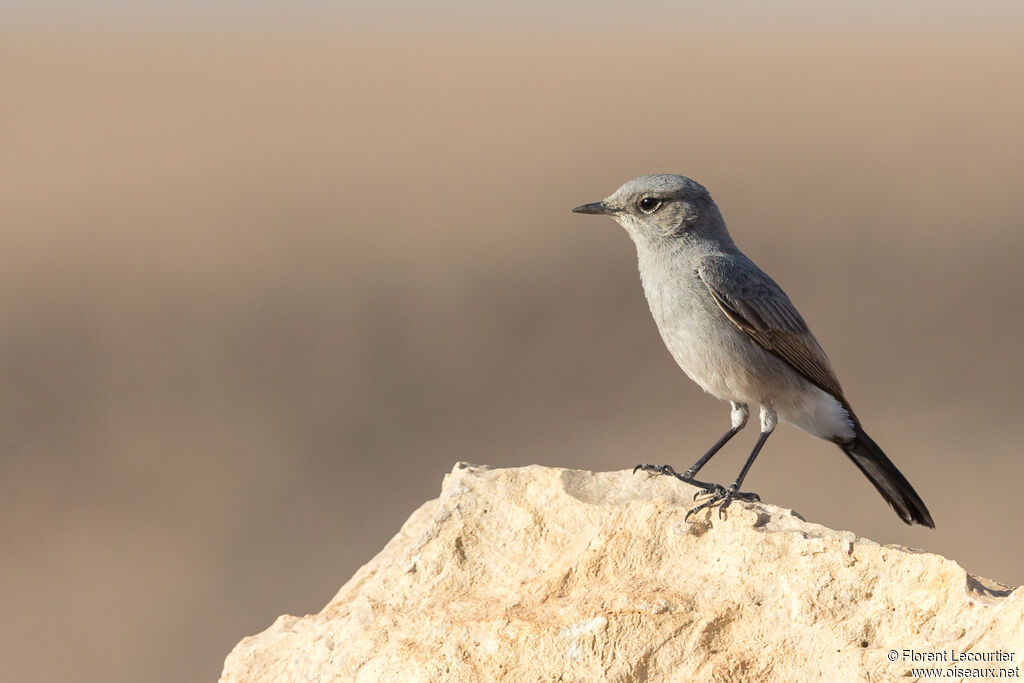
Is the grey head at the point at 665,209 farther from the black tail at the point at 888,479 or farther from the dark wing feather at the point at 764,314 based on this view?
the black tail at the point at 888,479

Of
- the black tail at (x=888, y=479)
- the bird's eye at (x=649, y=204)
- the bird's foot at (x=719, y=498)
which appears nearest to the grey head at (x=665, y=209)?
the bird's eye at (x=649, y=204)

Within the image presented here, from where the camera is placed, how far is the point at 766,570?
16.5ft

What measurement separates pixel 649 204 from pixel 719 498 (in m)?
2.20

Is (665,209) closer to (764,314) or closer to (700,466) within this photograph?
(764,314)

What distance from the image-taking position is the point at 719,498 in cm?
555

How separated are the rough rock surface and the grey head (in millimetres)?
1845

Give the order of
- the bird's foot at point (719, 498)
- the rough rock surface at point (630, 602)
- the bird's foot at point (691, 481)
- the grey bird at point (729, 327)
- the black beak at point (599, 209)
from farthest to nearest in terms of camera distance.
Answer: the black beak at point (599, 209)
the grey bird at point (729, 327)
the bird's foot at point (691, 481)
the bird's foot at point (719, 498)
the rough rock surface at point (630, 602)

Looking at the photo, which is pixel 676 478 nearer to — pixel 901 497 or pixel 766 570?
pixel 766 570

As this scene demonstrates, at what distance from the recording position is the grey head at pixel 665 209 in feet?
23.1

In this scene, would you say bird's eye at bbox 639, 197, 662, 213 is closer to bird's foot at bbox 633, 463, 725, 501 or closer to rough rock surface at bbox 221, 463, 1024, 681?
bird's foot at bbox 633, 463, 725, 501

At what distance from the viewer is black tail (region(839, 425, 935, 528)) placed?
23.1 feet

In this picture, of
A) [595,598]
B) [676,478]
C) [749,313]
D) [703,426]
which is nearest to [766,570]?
[595,598]

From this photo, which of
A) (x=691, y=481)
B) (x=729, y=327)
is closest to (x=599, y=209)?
(x=729, y=327)

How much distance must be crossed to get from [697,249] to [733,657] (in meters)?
2.88
